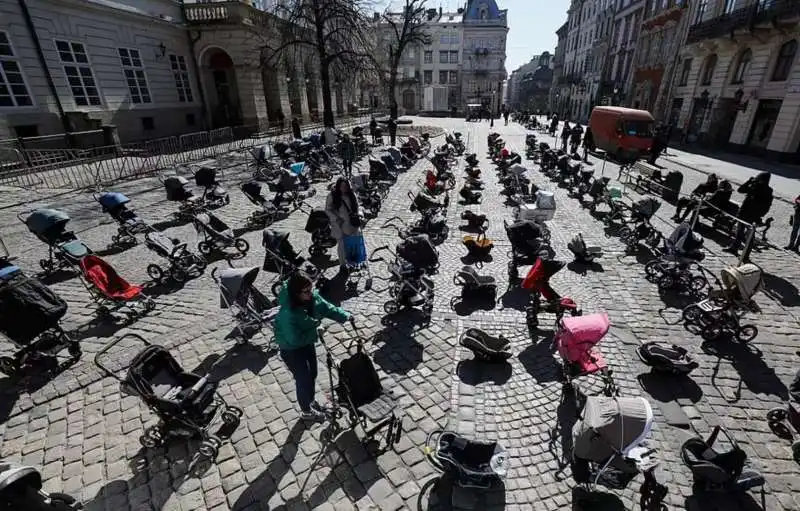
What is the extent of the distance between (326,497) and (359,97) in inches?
2452

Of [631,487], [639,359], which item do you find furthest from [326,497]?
[639,359]

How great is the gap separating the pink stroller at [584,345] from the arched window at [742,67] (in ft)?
99.2

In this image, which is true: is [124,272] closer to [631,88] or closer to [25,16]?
[25,16]

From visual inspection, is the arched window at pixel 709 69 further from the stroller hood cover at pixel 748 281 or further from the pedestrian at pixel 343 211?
the pedestrian at pixel 343 211

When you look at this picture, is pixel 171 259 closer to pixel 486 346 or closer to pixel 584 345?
pixel 486 346

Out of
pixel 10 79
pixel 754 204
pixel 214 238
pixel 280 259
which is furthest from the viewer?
pixel 10 79

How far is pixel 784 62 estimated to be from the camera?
22234 mm

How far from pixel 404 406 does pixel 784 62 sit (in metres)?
31.0

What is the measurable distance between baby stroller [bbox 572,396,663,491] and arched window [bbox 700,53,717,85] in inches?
1365

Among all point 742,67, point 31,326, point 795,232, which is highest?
point 742,67

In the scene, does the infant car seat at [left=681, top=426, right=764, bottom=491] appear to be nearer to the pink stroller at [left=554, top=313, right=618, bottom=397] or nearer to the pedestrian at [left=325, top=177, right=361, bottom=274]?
the pink stroller at [left=554, top=313, right=618, bottom=397]

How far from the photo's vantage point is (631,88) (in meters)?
39.1

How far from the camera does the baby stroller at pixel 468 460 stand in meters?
3.71

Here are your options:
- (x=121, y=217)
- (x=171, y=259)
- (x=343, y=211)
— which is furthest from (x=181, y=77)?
(x=343, y=211)
